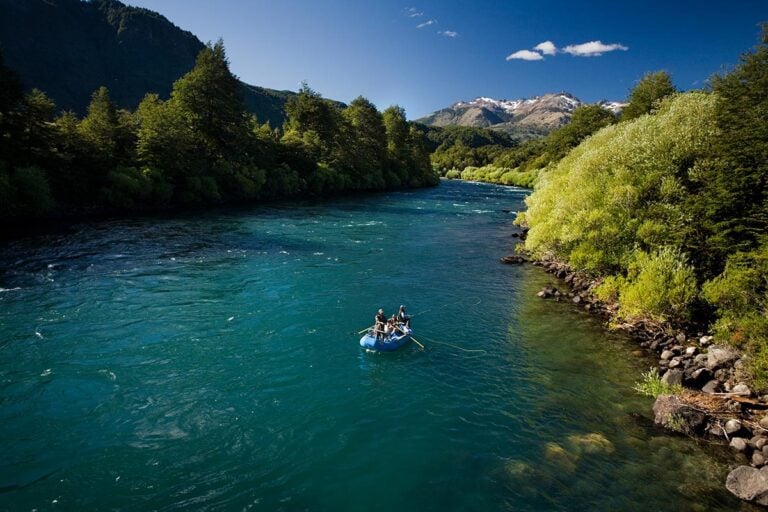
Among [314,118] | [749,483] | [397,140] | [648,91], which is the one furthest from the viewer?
[397,140]

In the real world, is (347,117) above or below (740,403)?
above

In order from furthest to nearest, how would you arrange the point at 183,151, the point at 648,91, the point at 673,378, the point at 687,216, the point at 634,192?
the point at 648,91 < the point at 183,151 < the point at 634,192 < the point at 687,216 < the point at 673,378

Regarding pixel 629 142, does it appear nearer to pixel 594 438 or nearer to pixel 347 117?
pixel 594 438

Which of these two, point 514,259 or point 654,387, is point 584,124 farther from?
point 654,387

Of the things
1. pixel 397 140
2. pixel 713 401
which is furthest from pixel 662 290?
pixel 397 140

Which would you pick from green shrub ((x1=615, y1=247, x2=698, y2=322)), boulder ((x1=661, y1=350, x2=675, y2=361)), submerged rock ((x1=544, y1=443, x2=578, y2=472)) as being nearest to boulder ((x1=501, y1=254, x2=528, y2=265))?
green shrub ((x1=615, y1=247, x2=698, y2=322))

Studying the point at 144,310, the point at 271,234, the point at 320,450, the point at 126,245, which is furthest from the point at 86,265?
the point at 320,450

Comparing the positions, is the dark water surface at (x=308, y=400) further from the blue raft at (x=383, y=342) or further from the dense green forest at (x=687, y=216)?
the dense green forest at (x=687, y=216)
